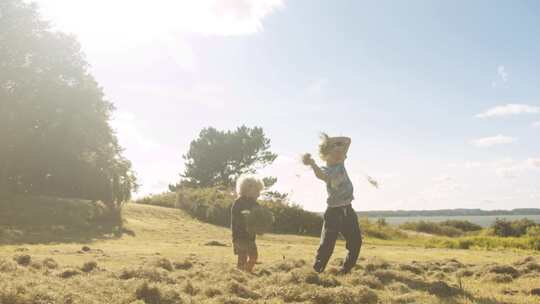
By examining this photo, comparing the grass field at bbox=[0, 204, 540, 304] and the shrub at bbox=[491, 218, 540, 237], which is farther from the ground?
the shrub at bbox=[491, 218, 540, 237]

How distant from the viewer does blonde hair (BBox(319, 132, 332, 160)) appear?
8578 mm

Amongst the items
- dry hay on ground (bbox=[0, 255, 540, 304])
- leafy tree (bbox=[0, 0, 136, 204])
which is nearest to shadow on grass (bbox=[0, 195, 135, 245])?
leafy tree (bbox=[0, 0, 136, 204])

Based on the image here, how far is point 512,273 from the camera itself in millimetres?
7605

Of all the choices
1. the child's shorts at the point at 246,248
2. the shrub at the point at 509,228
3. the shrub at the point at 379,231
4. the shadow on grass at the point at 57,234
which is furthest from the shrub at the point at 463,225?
the child's shorts at the point at 246,248

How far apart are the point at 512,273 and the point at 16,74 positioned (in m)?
19.9

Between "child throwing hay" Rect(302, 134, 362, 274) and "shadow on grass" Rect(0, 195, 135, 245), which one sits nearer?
"child throwing hay" Rect(302, 134, 362, 274)

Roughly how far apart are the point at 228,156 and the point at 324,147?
49573mm

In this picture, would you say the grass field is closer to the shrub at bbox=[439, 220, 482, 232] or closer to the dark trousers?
the dark trousers

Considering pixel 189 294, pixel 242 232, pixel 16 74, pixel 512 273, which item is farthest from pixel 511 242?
pixel 16 74

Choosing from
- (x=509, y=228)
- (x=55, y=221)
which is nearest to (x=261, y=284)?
(x=55, y=221)

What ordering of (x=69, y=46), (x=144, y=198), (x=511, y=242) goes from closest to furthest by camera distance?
(x=511, y=242)
(x=69, y=46)
(x=144, y=198)

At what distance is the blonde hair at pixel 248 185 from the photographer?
8.71 meters

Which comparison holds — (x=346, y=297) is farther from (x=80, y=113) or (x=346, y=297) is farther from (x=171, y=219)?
(x=171, y=219)

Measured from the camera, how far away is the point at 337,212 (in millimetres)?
7977
